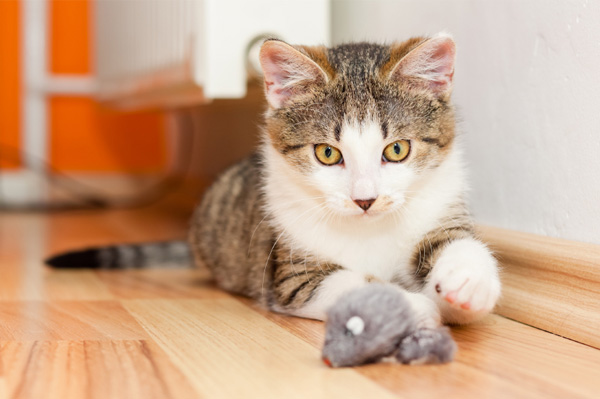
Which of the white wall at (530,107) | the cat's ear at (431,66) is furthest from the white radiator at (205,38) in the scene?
the cat's ear at (431,66)

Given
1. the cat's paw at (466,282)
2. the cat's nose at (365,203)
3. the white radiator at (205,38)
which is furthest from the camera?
the white radiator at (205,38)

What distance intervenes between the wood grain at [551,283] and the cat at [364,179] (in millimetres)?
125

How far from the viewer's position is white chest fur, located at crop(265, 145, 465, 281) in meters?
1.47

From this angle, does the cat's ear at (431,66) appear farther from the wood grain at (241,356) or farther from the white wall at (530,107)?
the wood grain at (241,356)

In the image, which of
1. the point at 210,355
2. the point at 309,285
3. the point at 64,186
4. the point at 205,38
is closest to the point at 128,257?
the point at 205,38

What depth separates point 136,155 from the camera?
4.45 m

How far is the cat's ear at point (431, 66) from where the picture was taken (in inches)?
54.9

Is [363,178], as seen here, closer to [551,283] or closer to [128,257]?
[551,283]

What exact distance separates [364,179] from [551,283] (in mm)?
427

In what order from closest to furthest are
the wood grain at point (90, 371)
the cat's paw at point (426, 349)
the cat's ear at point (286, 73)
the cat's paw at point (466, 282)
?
the wood grain at point (90, 371) → the cat's paw at point (426, 349) → the cat's paw at point (466, 282) → the cat's ear at point (286, 73)

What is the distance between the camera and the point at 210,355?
118cm

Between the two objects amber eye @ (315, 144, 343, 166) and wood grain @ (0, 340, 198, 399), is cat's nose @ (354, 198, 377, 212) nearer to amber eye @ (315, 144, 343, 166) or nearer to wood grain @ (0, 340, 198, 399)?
amber eye @ (315, 144, 343, 166)

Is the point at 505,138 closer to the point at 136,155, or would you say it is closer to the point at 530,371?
the point at 530,371

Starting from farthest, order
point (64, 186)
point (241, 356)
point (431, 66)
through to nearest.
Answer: point (64, 186) < point (431, 66) < point (241, 356)
